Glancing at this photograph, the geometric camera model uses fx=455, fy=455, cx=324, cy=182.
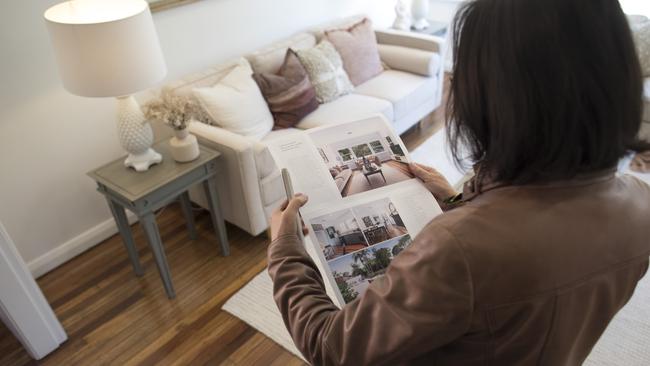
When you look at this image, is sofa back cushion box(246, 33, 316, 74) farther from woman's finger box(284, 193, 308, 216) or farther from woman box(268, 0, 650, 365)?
woman box(268, 0, 650, 365)

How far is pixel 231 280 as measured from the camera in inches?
85.3

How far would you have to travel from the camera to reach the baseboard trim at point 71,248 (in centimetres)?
225

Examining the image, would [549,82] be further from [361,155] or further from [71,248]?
[71,248]

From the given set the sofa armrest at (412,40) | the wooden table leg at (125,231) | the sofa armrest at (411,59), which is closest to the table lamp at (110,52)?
the wooden table leg at (125,231)

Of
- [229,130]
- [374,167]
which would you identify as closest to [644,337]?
[374,167]

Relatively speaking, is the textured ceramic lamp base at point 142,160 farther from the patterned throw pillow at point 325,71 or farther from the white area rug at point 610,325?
the patterned throw pillow at point 325,71

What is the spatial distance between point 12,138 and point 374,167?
1730 millimetres

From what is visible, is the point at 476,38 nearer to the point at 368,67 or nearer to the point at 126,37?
the point at 126,37

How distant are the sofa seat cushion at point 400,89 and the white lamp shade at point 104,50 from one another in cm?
154

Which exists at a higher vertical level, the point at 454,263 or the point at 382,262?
the point at 454,263

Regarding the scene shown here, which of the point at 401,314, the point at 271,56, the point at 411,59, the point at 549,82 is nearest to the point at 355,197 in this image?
the point at 401,314

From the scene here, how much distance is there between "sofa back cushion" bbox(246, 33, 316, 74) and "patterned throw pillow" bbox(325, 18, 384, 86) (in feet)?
0.88

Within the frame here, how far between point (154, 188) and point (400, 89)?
179cm

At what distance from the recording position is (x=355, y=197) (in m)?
1.12
